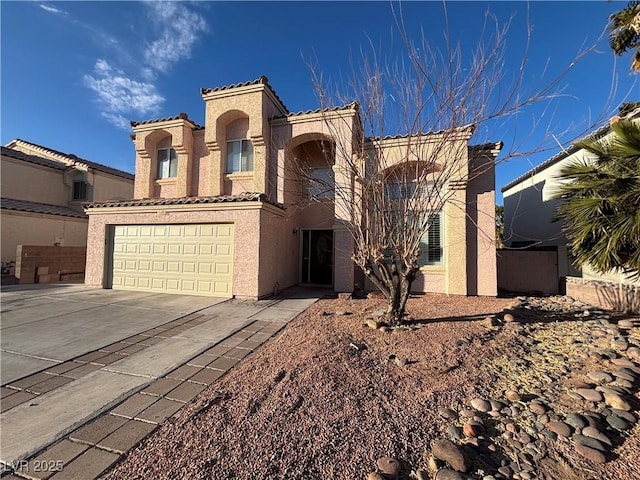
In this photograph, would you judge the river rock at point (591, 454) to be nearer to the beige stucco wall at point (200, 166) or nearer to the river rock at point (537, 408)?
the river rock at point (537, 408)

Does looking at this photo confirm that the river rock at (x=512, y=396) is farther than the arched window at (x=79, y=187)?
No

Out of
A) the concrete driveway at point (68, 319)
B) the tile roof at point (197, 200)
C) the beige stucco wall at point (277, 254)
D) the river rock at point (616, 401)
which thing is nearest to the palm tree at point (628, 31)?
the river rock at point (616, 401)

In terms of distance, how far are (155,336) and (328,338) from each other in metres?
3.57

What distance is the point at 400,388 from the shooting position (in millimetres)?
3510

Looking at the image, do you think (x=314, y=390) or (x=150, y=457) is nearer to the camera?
(x=150, y=457)

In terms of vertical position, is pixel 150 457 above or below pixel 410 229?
below

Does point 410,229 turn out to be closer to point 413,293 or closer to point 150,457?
A: point 150,457

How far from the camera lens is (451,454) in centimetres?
237

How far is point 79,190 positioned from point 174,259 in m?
16.4

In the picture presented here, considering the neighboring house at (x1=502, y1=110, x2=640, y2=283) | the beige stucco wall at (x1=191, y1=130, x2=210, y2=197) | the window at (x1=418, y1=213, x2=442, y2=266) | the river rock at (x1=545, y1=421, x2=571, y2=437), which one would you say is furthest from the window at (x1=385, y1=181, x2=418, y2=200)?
the beige stucco wall at (x1=191, y1=130, x2=210, y2=197)

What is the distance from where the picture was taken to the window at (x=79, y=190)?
1981cm

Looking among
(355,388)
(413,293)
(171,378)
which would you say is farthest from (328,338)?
(413,293)

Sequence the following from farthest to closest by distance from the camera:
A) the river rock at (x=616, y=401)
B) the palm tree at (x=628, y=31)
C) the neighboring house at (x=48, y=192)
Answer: the neighboring house at (x=48, y=192), the palm tree at (x=628, y=31), the river rock at (x=616, y=401)

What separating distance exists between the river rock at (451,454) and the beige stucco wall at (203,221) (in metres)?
7.24
